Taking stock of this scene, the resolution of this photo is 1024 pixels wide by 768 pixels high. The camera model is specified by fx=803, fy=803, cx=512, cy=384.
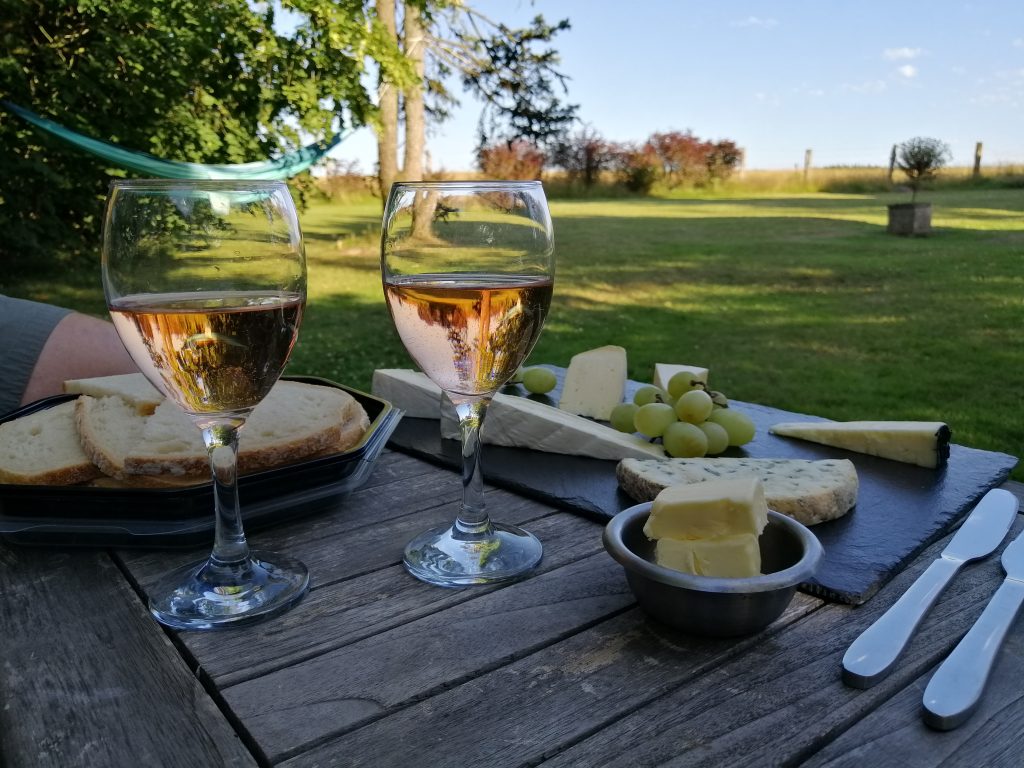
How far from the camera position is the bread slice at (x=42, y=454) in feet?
3.80

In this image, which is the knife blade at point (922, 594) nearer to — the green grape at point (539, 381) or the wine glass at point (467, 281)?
the wine glass at point (467, 281)

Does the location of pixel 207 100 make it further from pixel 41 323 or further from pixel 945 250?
pixel 945 250

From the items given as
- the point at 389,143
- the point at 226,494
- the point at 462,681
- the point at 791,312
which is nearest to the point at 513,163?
the point at 389,143

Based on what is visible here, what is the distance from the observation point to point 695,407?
1664mm

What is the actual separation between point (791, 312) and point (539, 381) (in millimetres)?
7196

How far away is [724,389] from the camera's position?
5.76 meters

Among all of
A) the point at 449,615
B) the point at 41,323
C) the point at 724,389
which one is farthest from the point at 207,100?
the point at 449,615

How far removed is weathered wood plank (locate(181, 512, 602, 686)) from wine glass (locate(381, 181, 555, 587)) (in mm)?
30

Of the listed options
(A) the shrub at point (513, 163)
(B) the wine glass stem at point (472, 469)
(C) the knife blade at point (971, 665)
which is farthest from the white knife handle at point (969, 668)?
(A) the shrub at point (513, 163)

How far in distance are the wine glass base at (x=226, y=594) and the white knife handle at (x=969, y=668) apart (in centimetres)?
69

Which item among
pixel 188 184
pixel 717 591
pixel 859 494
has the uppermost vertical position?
pixel 188 184

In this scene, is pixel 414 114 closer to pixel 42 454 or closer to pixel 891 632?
pixel 42 454

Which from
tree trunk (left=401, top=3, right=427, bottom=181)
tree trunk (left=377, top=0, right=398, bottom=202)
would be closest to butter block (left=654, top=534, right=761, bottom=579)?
tree trunk (left=401, top=3, right=427, bottom=181)

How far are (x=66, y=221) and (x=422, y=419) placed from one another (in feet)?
31.8
